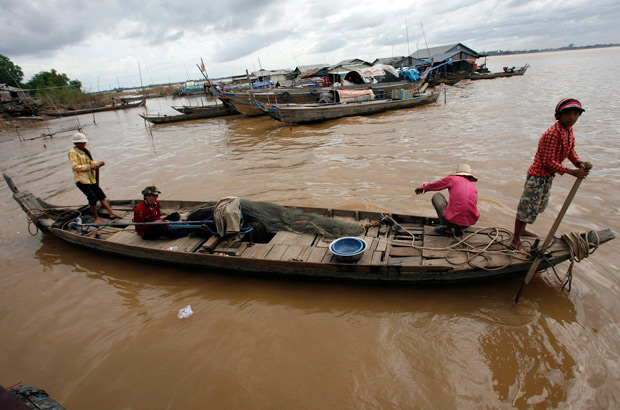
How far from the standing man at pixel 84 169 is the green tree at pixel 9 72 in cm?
5123

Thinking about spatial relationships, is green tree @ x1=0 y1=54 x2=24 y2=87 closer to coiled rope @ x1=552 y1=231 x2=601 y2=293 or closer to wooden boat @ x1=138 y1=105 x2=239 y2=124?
wooden boat @ x1=138 y1=105 x2=239 y2=124

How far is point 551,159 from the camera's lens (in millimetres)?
3102

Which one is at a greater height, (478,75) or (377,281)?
(478,75)

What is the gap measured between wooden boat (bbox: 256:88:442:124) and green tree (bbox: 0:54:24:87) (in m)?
46.1

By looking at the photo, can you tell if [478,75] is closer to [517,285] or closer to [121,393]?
[517,285]

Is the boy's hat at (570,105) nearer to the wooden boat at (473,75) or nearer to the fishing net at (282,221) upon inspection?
the fishing net at (282,221)

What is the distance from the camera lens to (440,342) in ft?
10.5

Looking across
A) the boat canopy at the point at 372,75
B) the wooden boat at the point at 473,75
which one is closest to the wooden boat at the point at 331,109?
the boat canopy at the point at 372,75

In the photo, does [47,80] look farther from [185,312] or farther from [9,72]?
[185,312]

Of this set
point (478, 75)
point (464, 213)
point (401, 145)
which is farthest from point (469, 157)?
point (478, 75)

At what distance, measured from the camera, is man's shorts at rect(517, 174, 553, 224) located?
3.31 meters

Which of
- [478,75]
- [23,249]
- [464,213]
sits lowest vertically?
[23,249]

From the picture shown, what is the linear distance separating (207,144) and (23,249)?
30.1ft

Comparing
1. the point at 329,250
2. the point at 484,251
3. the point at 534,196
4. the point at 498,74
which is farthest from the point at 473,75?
the point at 329,250
